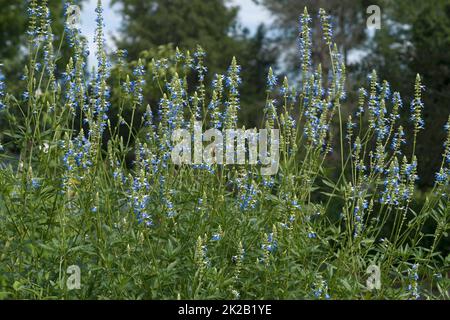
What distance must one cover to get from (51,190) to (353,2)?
3207 cm

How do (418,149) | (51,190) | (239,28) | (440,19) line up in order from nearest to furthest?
1. (51,190)
2. (418,149)
3. (440,19)
4. (239,28)

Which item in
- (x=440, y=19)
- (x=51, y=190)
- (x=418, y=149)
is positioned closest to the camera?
(x=51, y=190)
